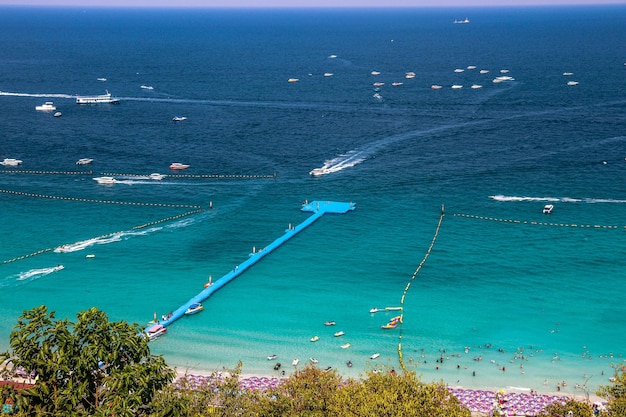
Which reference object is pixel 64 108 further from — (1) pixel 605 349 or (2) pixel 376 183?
(1) pixel 605 349

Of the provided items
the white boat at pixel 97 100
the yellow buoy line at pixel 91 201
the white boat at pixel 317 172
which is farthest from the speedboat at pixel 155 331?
the white boat at pixel 97 100

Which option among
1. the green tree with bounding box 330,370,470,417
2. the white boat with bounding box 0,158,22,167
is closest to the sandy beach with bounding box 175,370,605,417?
the green tree with bounding box 330,370,470,417

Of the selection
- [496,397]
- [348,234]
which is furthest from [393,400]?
[348,234]

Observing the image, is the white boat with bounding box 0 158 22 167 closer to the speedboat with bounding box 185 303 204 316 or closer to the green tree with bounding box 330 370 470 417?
the speedboat with bounding box 185 303 204 316

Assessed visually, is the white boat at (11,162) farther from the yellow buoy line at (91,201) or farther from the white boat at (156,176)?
the white boat at (156,176)

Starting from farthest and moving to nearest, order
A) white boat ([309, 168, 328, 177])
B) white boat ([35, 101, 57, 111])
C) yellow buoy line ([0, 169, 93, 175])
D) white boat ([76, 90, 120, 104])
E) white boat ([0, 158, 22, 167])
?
white boat ([76, 90, 120, 104]), white boat ([35, 101, 57, 111]), white boat ([0, 158, 22, 167]), yellow buoy line ([0, 169, 93, 175]), white boat ([309, 168, 328, 177])

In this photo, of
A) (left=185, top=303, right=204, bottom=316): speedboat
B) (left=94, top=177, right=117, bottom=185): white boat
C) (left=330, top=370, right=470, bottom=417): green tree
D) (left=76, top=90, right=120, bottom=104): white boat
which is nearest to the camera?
(left=330, top=370, right=470, bottom=417): green tree
